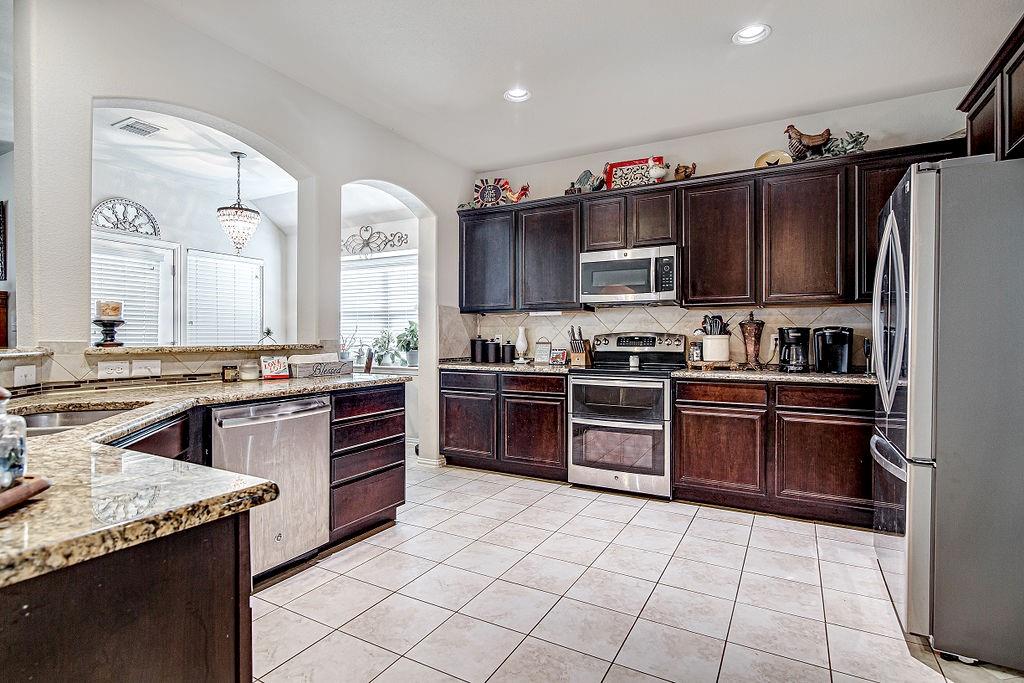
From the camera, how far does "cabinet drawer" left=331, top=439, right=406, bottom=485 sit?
2842 mm

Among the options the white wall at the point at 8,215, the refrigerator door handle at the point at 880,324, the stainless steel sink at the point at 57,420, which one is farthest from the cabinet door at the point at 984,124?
the white wall at the point at 8,215

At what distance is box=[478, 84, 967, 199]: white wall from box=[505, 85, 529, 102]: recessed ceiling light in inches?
41.2

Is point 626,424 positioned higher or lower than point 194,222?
lower

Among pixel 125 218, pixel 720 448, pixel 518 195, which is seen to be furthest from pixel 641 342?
pixel 125 218

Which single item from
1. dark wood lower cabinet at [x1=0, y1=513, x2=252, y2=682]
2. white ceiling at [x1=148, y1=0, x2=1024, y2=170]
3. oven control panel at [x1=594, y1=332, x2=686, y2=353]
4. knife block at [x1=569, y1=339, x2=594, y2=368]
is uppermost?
white ceiling at [x1=148, y1=0, x2=1024, y2=170]

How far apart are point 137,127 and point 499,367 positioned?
3462 mm

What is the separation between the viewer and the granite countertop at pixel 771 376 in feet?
10.2

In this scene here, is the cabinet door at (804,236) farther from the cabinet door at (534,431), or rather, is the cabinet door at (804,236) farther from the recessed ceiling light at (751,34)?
the cabinet door at (534,431)

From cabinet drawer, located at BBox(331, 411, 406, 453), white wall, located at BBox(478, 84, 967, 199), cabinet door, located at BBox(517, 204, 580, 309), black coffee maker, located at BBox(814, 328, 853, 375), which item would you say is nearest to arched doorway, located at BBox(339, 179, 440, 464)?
cabinet door, located at BBox(517, 204, 580, 309)

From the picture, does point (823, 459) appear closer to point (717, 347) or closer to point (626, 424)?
point (717, 347)

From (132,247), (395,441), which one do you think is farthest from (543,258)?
(132,247)

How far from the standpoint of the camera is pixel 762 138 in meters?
3.95

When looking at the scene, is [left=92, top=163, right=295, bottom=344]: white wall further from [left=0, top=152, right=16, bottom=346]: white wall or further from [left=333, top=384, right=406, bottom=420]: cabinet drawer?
[left=333, top=384, right=406, bottom=420]: cabinet drawer

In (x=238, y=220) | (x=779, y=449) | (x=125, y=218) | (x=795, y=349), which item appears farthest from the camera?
(x=125, y=218)
